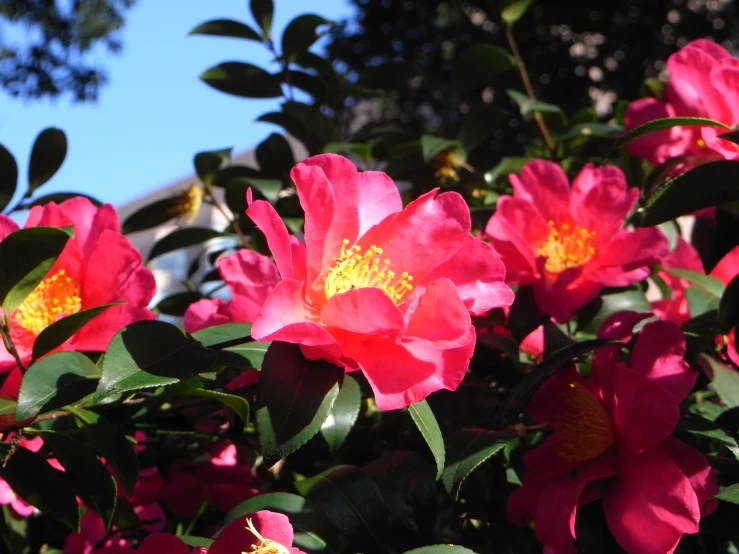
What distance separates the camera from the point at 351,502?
64cm

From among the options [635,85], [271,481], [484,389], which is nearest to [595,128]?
[484,389]

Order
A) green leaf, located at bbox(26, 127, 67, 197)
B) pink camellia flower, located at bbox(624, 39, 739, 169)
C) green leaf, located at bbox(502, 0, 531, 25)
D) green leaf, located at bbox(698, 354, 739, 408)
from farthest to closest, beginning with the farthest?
green leaf, located at bbox(502, 0, 531, 25) < green leaf, located at bbox(26, 127, 67, 197) < pink camellia flower, located at bbox(624, 39, 739, 169) < green leaf, located at bbox(698, 354, 739, 408)

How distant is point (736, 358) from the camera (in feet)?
2.55

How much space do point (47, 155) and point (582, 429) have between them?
722 millimetres

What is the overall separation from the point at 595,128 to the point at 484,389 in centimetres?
52

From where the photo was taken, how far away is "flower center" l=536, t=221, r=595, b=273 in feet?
2.97

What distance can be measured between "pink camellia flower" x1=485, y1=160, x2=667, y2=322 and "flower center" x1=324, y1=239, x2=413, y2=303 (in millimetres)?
226

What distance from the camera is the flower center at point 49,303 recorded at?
0.76 metres

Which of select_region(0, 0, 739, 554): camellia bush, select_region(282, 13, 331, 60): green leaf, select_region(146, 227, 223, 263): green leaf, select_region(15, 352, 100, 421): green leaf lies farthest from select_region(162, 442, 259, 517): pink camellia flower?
select_region(282, 13, 331, 60): green leaf

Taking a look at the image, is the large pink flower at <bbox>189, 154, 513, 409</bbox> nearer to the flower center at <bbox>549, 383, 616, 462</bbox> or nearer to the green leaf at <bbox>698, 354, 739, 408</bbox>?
the flower center at <bbox>549, 383, 616, 462</bbox>

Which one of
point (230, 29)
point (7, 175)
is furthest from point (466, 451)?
point (230, 29)

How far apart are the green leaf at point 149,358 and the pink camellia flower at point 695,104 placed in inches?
21.7

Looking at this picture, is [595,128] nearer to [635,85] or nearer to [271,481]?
[271,481]

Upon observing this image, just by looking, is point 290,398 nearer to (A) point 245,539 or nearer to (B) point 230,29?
(A) point 245,539
